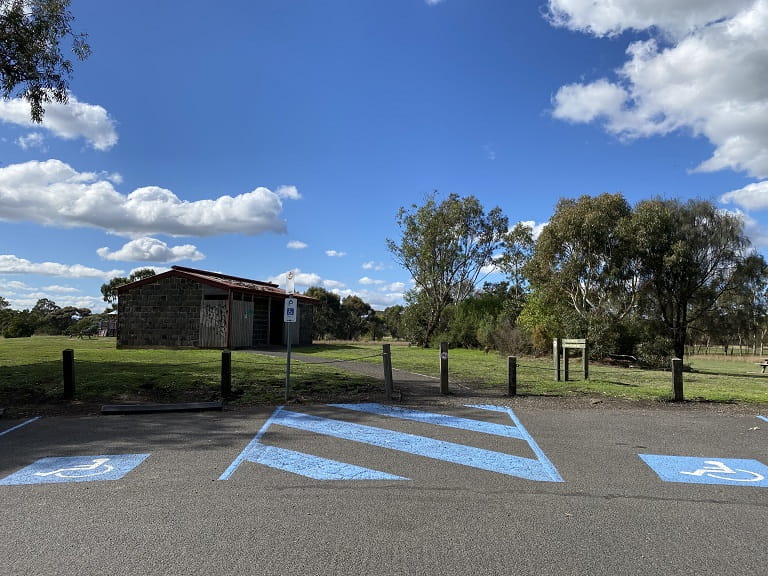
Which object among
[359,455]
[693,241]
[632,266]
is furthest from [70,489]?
[693,241]

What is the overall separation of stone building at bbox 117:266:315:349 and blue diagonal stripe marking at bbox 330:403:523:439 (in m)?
17.7

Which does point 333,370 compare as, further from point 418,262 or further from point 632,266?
point 418,262

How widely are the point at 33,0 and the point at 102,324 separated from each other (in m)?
47.1

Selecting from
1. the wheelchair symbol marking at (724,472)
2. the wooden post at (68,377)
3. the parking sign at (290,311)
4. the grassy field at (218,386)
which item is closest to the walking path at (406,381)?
the grassy field at (218,386)

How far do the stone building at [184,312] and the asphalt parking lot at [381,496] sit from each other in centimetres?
1775

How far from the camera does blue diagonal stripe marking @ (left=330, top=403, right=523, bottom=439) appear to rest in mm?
8160

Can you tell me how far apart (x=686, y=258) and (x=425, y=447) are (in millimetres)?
22285

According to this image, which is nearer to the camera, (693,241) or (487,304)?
(693,241)

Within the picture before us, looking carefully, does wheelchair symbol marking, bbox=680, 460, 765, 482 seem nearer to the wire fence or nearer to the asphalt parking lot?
the asphalt parking lot

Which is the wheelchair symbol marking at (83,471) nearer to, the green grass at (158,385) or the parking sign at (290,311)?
the green grass at (158,385)

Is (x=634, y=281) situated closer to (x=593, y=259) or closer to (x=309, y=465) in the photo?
(x=593, y=259)

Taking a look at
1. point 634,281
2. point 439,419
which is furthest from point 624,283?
point 439,419

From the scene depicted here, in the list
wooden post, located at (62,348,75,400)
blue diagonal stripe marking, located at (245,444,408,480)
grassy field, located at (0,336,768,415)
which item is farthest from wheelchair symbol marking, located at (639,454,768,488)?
wooden post, located at (62,348,75,400)

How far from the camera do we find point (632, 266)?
25375 millimetres
